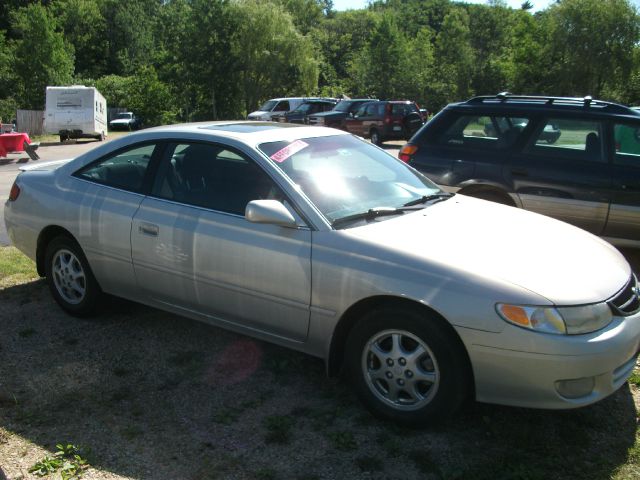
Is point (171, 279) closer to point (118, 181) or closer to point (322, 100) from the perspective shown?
point (118, 181)

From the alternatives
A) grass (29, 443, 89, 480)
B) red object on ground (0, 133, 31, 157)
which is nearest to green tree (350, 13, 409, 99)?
red object on ground (0, 133, 31, 157)

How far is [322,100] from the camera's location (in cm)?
2792

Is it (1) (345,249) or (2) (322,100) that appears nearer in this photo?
(1) (345,249)

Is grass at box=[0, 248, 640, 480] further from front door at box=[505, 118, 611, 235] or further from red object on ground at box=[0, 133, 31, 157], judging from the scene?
red object on ground at box=[0, 133, 31, 157]

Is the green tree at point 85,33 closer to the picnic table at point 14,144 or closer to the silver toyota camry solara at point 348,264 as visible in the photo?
the picnic table at point 14,144

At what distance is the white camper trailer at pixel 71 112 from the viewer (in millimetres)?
27328

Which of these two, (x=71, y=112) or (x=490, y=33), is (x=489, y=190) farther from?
(x=490, y=33)

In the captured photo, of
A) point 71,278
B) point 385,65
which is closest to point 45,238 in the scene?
point 71,278

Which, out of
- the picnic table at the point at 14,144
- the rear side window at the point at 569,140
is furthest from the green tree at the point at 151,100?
the rear side window at the point at 569,140

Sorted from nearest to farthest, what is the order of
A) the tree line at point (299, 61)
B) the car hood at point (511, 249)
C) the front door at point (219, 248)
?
the car hood at point (511, 249) → the front door at point (219, 248) → the tree line at point (299, 61)

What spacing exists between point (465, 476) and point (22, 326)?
354cm

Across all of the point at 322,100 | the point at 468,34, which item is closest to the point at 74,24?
the point at 468,34

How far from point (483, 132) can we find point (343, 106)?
19.9 metres

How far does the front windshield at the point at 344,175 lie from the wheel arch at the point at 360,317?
0.54 meters
